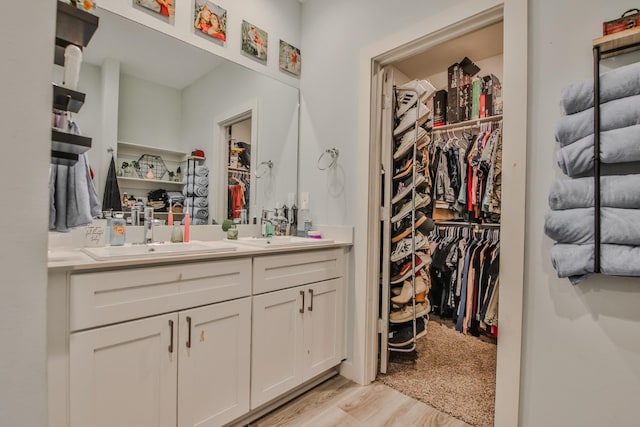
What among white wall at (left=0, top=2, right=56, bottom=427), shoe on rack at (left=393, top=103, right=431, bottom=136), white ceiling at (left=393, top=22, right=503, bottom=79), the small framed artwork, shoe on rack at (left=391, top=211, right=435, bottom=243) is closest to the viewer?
white wall at (left=0, top=2, right=56, bottom=427)

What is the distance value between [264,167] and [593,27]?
1.92 m

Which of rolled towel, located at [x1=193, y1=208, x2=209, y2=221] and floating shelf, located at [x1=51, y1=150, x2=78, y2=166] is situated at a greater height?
floating shelf, located at [x1=51, y1=150, x2=78, y2=166]

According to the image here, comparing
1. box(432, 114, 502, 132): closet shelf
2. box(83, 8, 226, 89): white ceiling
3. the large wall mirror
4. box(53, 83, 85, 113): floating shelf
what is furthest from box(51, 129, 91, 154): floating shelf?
box(432, 114, 502, 132): closet shelf

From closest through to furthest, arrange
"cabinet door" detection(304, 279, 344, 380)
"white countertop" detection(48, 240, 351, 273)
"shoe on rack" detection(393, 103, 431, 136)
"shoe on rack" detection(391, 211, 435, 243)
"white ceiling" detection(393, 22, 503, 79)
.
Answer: "white countertop" detection(48, 240, 351, 273) → "cabinet door" detection(304, 279, 344, 380) → "shoe on rack" detection(393, 103, 431, 136) → "shoe on rack" detection(391, 211, 435, 243) → "white ceiling" detection(393, 22, 503, 79)

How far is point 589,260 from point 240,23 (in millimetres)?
2321

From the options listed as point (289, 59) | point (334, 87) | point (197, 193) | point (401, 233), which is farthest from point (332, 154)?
point (197, 193)

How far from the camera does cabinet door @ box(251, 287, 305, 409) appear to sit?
1616 mm

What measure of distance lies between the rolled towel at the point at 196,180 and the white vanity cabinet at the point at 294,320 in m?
0.73

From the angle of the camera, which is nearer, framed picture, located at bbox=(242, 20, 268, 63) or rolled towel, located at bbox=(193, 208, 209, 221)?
rolled towel, located at bbox=(193, 208, 209, 221)

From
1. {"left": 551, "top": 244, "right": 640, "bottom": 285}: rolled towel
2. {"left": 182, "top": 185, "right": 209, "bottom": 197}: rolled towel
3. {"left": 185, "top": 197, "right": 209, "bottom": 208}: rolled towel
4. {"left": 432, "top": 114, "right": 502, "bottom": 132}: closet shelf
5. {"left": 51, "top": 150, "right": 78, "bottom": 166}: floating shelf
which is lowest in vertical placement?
{"left": 551, "top": 244, "right": 640, "bottom": 285}: rolled towel

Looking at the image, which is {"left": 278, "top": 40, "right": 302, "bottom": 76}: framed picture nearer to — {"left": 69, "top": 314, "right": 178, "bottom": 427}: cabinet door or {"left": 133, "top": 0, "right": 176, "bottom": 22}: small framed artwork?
{"left": 133, "top": 0, "right": 176, "bottom": 22}: small framed artwork

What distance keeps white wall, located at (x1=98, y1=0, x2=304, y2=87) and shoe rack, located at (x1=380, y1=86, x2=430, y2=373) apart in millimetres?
932

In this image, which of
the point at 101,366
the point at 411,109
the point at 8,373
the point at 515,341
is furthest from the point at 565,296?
the point at 101,366

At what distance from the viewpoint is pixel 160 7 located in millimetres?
1758
